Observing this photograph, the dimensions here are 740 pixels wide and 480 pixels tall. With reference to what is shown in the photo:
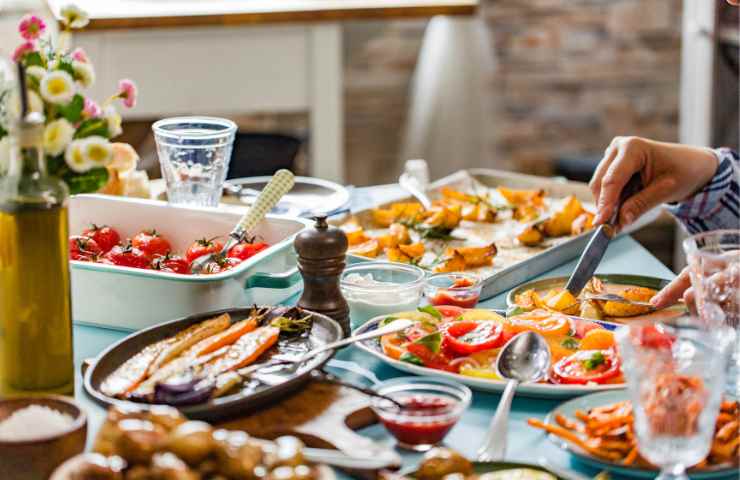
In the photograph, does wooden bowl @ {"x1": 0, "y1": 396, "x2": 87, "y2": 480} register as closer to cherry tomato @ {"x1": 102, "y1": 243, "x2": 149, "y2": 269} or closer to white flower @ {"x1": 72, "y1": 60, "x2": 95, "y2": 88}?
white flower @ {"x1": 72, "y1": 60, "x2": 95, "y2": 88}

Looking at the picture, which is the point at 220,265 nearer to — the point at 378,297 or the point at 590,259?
the point at 378,297

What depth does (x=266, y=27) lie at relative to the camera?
13.9ft

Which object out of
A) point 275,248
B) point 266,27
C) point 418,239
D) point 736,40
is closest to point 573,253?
point 418,239

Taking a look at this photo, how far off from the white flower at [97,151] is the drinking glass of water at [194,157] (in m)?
0.68

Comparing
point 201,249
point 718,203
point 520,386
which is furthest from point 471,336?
point 718,203

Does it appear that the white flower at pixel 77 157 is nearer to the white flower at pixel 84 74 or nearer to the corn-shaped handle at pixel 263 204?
the white flower at pixel 84 74

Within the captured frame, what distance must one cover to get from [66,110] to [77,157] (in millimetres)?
86

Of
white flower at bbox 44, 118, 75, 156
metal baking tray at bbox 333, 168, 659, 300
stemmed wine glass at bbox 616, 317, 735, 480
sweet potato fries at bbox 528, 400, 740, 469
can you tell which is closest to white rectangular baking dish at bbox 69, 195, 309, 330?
metal baking tray at bbox 333, 168, 659, 300

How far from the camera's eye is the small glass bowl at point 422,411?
4.31ft

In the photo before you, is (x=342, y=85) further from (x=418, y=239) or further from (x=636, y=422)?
(x=636, y=422)

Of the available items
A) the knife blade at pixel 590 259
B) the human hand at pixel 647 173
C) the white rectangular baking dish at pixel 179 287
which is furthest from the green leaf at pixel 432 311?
the human hand at pixel 647 173

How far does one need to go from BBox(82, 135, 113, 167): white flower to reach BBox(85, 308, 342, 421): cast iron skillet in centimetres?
26

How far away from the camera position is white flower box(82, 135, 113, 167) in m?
1.40

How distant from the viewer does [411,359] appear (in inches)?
60.4
